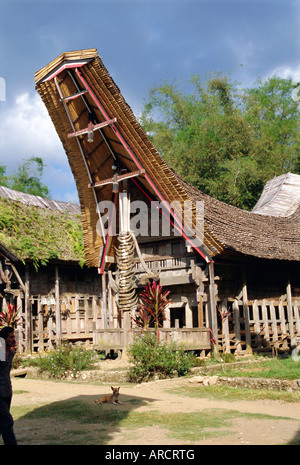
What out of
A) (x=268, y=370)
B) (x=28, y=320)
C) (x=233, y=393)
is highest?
(x=28, y=320)

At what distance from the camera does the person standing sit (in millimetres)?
5410

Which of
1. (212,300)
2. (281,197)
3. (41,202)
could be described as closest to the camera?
(212,300)

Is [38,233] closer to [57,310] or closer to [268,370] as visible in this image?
[57,310]

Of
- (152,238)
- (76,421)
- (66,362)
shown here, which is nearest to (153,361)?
(66,362)

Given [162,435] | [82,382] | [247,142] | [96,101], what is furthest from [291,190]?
[162,435]

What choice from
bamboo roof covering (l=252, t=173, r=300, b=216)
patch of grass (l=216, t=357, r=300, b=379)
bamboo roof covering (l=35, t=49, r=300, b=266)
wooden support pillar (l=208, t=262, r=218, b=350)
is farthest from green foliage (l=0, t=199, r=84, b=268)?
bamboo roof covering (l=252, t=173, r=300, b=216)

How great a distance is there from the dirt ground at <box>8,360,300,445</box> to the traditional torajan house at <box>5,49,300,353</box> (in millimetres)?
3092

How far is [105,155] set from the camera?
15.8 metres

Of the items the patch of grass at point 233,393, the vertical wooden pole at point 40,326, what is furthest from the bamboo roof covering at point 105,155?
the patch of grass at point 233,393

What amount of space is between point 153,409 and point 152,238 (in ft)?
25.4

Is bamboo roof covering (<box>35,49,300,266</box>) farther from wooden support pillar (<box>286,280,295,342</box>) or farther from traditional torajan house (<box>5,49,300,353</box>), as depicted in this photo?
wooden support pillar (<box>286,280,295,342</box>)

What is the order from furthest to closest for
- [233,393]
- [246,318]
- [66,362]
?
[246,318]
[66,362]
[233,393]

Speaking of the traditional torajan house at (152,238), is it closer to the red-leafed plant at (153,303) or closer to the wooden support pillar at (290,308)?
the wooden support pillar at (290,308)

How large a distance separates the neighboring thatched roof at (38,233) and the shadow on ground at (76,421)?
884cm
